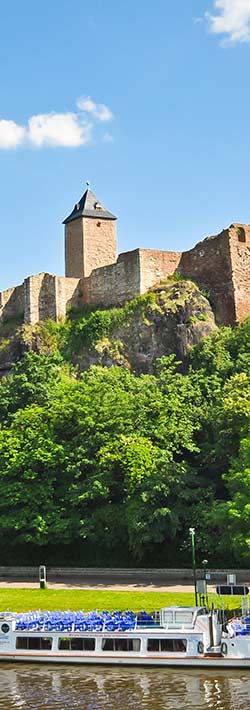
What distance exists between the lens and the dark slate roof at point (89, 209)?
230 feet

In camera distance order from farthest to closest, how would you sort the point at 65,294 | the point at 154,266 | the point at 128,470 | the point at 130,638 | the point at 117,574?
the point at 65,294 → the point at 154,266 → the point at 128,470 → the point at 117,574 → the point at 130,638

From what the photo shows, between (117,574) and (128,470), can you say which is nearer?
(117,574)

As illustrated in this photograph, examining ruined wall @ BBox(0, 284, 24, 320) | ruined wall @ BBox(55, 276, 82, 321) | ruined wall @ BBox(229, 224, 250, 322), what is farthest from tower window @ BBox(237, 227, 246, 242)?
ruined wall @ BBox(0, 284, 24, 320)

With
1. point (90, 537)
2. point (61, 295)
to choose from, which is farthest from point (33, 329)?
point (90, 537)

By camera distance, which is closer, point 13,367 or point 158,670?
point 158,670

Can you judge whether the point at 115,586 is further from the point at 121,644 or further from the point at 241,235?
the point at 241,235

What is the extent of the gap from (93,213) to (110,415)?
2476cm

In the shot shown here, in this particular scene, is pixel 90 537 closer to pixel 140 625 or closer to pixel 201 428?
pixel 201 428

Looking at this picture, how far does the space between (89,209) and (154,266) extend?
9.59 metres

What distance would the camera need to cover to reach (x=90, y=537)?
4619 centimetres

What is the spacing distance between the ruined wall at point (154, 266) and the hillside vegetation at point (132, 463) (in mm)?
7051

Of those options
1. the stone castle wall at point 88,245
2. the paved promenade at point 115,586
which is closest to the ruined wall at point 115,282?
the stone castle wall at point 88,245

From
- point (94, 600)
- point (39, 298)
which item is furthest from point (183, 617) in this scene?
point (39, 298)

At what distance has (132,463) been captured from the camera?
1805 inches
